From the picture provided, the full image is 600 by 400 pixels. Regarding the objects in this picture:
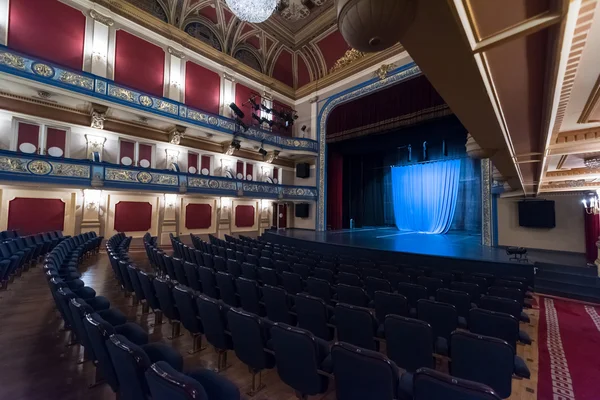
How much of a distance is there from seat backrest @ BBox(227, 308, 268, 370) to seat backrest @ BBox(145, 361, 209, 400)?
2.46ft

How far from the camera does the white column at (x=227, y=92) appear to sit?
12.0 m

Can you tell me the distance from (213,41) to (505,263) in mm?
13406

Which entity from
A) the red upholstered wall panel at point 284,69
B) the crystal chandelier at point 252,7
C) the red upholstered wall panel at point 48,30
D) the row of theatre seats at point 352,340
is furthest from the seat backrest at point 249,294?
the red upholstered wall panel at point 284,69

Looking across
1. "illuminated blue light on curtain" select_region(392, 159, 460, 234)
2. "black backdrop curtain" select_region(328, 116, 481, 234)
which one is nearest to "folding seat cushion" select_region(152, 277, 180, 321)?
"black backdrop curtain" select_region(328, 116, 481, 234)

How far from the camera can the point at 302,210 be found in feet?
45.5

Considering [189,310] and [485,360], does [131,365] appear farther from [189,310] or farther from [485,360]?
[485,360]

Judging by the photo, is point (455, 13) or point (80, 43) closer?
point (455, 13)

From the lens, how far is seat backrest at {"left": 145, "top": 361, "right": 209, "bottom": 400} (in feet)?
3.05

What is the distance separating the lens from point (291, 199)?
43.2 feet

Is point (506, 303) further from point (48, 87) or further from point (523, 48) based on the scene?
point (48, 87)

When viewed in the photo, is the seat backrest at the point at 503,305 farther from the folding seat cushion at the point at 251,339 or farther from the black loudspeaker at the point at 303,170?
the black loudspeaker at the point at 303,170

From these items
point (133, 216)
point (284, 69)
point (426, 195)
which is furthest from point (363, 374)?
point (284, 69)

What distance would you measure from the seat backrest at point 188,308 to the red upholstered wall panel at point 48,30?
9.63 m

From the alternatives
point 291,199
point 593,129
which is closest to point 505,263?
point 593,129
